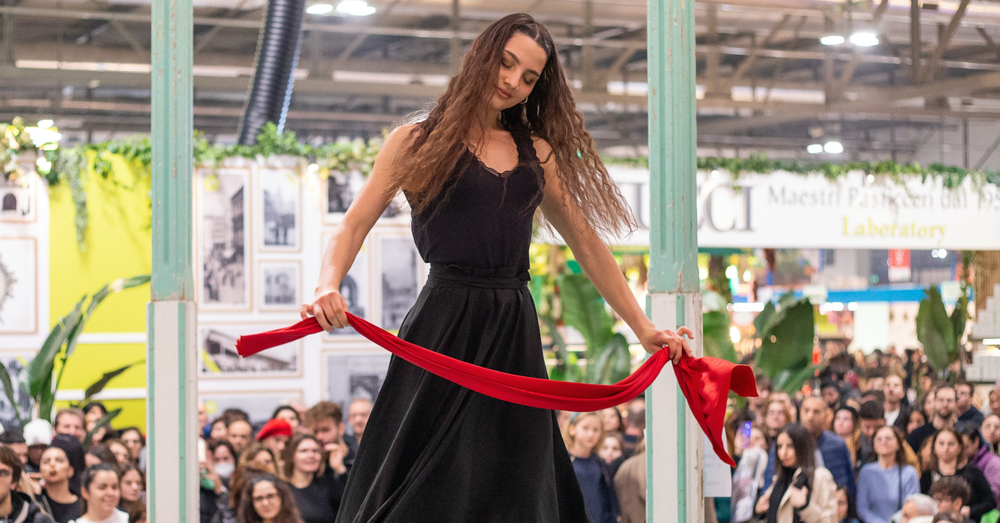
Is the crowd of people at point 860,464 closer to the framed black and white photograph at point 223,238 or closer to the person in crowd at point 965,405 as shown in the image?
the person in crowd at point 965,405

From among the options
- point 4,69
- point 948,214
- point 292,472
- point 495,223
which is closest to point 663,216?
point 495,223

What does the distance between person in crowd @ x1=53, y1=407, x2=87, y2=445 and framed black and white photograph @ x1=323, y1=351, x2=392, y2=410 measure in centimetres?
154

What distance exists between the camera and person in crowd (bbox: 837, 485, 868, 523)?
5129 millimetres

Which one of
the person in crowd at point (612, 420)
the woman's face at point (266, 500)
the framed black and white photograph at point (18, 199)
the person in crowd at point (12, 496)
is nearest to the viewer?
the woman's face at point (266, 500)

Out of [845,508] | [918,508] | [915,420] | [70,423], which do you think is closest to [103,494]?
[70,423]

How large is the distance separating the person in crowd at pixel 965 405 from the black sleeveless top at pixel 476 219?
566cm

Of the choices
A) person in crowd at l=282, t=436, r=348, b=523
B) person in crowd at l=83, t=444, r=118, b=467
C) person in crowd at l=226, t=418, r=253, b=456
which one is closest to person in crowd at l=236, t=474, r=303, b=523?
person in crowd at l=282, t=436, r=348, b=523

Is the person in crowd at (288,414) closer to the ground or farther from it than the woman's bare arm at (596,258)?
closer to the ground

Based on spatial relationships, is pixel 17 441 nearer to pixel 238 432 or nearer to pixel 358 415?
pixel 238 432

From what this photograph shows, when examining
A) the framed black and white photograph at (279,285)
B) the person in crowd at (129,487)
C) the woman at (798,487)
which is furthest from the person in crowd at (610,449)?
the framed black and white photograph at (279,285)

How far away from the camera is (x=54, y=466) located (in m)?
4.65

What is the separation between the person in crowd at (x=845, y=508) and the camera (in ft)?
16.8

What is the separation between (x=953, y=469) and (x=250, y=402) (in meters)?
4.02

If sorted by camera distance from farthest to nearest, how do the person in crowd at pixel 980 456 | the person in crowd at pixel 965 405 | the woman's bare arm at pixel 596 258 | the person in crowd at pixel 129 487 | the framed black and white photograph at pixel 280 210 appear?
1. the person in crowd at pixel 965 405
2. the framed black and white photograph at pixel 280 210
3. the person in crowd at pixel 980 456
4. the person in crowd at pixel 129 487
5. the woman's bare arm at pixel 596 258
